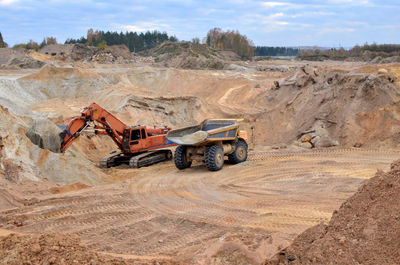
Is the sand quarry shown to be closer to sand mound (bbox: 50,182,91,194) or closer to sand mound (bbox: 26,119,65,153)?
sand mound (bbox: 50,182,91,194)

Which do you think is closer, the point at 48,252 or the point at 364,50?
the point at 48,252

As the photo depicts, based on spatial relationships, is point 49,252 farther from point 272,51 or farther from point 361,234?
point 272,51

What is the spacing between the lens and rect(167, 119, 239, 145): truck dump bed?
12.9 metres

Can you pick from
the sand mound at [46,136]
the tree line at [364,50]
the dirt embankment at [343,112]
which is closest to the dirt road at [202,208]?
the sand mound at [46,136]

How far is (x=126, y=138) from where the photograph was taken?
1499cm

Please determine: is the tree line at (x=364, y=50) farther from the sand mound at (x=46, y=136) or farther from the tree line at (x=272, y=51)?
the sand mound at (x=46, y=136)

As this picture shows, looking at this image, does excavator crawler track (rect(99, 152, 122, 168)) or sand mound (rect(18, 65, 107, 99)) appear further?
sand mound (rect(18, 65, 107, 99))

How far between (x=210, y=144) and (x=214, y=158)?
0.65m

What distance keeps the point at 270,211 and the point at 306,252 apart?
13.6 feet

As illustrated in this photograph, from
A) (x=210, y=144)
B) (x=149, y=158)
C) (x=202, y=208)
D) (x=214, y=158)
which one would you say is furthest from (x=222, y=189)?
(x=149, y=158)

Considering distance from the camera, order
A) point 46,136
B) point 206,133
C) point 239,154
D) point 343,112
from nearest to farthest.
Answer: point 206,133 < point 46,136 < point 239,154 < point 343,112

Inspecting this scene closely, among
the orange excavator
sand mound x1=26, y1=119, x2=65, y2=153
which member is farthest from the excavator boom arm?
sand mound x1=26, y1=119, x2=65, y2=153

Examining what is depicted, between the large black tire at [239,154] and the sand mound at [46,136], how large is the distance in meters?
5.37

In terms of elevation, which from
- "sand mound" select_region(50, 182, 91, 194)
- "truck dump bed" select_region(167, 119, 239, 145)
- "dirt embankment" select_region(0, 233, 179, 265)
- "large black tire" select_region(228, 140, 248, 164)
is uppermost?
"truck dump bed" select_region(167, 119, 239, 145)
